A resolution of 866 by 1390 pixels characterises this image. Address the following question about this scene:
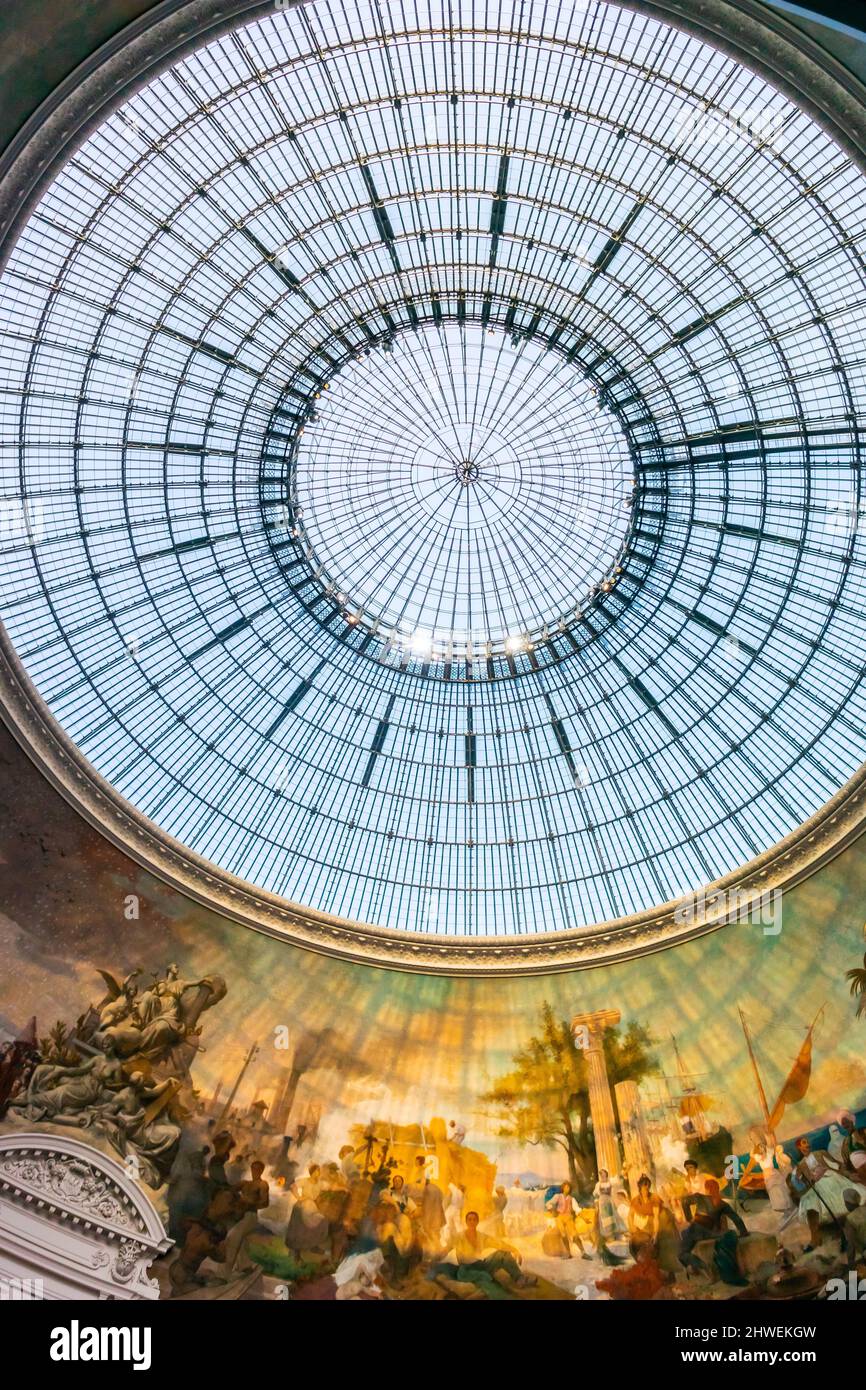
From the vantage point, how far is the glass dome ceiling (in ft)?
75.4

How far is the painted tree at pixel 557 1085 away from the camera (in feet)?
97.5

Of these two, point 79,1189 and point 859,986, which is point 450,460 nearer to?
point 859,986

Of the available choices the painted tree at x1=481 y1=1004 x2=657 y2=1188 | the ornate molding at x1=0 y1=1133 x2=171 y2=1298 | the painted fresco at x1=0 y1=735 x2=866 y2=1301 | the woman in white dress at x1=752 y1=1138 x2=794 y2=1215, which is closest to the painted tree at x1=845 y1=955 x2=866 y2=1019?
the painted fresco at x1=0 y1=735 x2=866 y2=1301

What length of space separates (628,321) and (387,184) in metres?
6.83

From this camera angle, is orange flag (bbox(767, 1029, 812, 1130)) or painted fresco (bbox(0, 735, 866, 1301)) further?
orange flag (bbox(767, 1029, 812, 1130))

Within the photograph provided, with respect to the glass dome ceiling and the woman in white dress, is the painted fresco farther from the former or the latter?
the glass dome ceiling

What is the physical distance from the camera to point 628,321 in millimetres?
27469

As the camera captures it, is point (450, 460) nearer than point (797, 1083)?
No

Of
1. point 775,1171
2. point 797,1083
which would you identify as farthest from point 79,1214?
point 797,1083

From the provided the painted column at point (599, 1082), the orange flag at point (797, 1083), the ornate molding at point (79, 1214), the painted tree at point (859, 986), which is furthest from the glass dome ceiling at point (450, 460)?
the ornate molding at point (79, 1214)

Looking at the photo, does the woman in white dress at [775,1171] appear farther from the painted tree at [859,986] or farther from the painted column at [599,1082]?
the painted tree at [859,986]

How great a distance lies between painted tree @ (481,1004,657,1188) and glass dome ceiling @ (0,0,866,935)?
3769 millimetres

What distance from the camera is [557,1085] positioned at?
98.9ft

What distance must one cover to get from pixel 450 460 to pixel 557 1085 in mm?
18032
